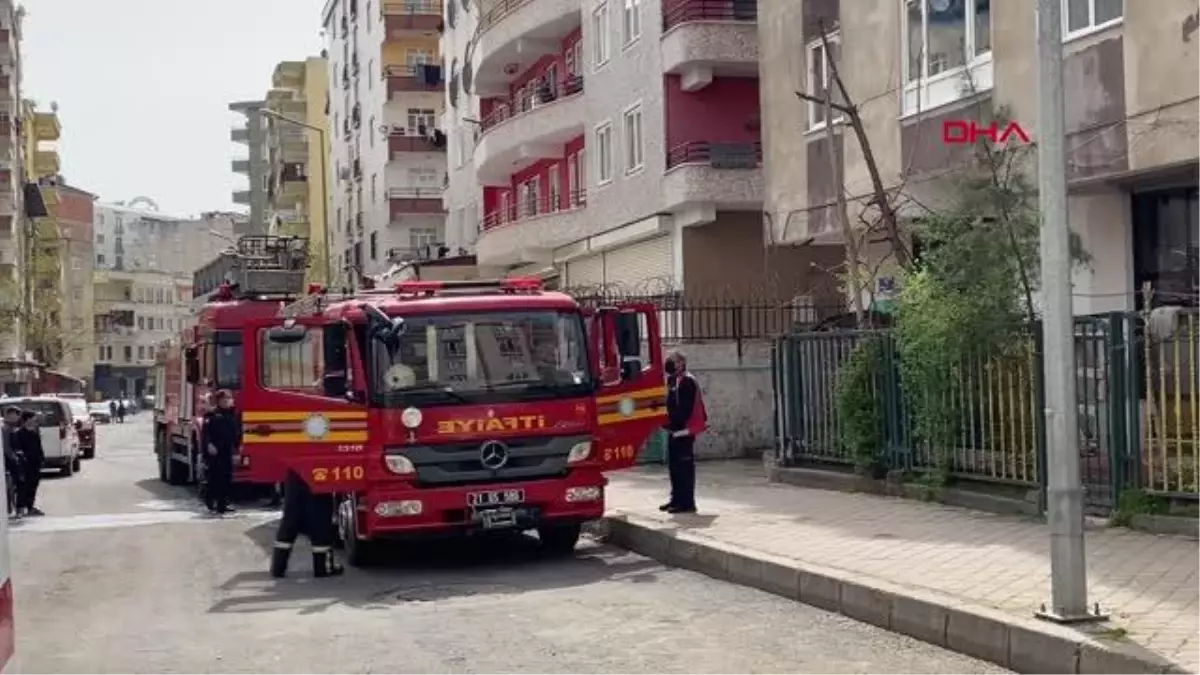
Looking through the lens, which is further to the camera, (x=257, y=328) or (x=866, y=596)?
(x=257, y=328)

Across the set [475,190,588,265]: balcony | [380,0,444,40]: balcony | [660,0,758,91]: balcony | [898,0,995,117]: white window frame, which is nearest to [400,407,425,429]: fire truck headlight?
[898,0,995,117]: white window frame

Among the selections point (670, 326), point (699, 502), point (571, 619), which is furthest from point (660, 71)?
point (571, 619)

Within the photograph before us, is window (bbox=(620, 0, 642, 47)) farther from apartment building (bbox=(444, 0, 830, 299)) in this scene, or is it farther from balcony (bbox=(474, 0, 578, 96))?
balcony (bbox=(474, 0, 578, 96))

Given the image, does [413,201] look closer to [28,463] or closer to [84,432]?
[84,432]

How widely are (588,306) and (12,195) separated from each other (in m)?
66.3

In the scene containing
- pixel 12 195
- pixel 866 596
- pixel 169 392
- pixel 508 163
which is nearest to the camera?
pixel 866 596

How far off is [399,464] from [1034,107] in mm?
8232

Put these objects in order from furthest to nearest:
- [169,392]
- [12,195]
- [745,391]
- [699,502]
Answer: [12,195] → [169,392] → [745,391] → [699,502]

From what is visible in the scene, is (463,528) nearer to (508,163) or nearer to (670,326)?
(670,326)

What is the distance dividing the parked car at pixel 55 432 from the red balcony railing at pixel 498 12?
45.5ft

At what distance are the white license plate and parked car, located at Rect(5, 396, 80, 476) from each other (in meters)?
20.8

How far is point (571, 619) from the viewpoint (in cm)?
1025

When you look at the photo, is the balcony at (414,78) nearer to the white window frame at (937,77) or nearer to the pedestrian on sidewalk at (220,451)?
the pedestrian on sidewalk at (220,451)

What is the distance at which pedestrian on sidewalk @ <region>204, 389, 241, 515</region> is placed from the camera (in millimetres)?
19953
